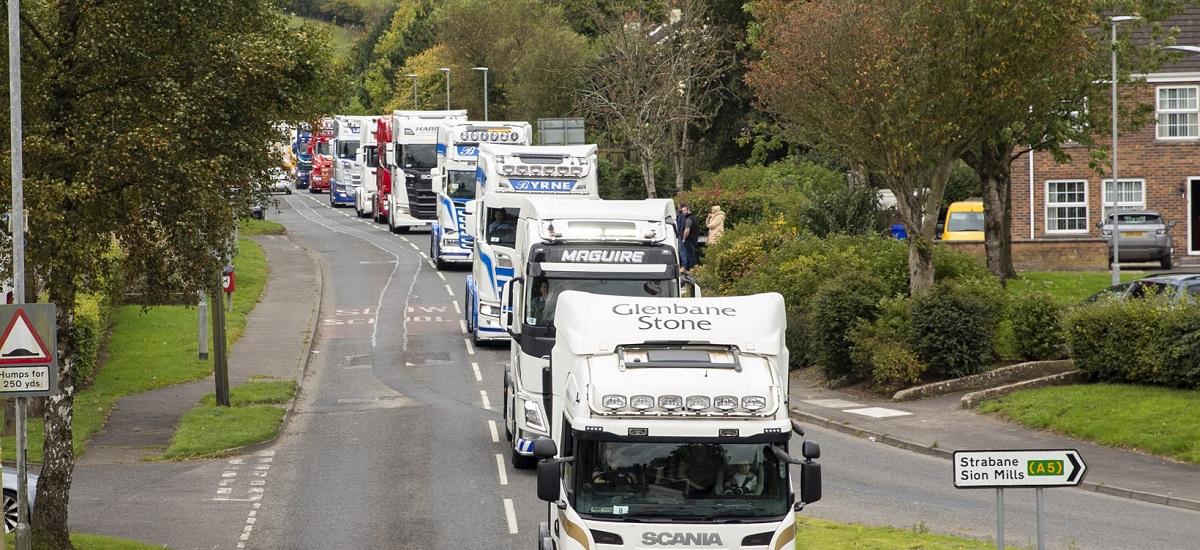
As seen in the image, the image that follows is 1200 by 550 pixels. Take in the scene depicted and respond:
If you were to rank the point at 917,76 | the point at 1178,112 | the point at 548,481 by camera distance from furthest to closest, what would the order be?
1. the point at 1178,112
2. the point at 917,76
3. the point at 548,481

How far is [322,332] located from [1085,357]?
18530mm

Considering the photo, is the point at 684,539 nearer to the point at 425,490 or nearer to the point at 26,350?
the point at 26,350

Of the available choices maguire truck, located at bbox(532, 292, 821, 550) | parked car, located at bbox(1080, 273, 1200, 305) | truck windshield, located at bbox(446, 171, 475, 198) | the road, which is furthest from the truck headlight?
truck windshield, located at bbox(446, 171, 475, 198)

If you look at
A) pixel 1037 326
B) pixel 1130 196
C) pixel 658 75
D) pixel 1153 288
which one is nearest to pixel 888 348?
pixel 1037 326

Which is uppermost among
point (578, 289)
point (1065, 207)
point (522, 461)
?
point (1065, 207)

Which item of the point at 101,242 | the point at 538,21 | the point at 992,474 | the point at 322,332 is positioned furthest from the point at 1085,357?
the point at 538,21

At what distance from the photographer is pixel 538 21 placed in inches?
3184

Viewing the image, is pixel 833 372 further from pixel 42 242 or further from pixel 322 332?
pixel 42 242

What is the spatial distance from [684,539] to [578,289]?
8.32 meters

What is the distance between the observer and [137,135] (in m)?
14.1

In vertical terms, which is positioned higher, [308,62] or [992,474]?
[308,62]

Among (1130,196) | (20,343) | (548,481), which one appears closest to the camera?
(548,481)

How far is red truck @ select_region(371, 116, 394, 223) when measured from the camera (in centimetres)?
5431

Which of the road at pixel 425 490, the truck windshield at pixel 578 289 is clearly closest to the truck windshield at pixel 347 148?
the road at pixel 425 490
